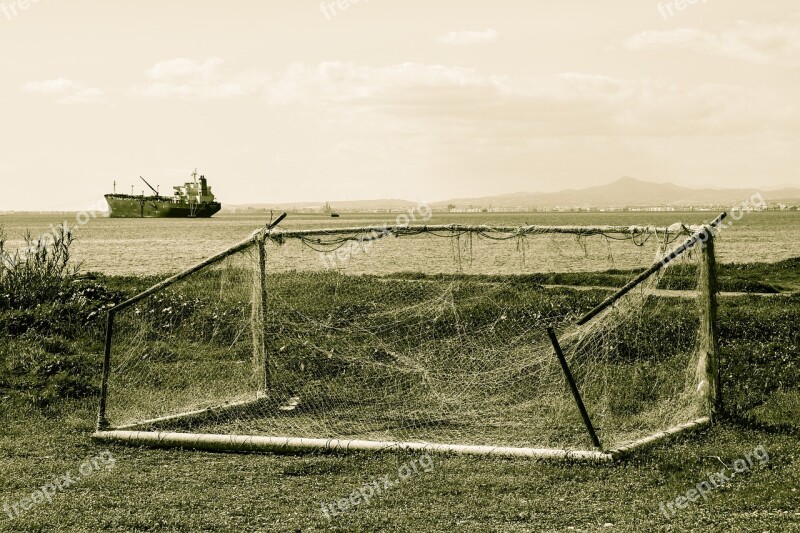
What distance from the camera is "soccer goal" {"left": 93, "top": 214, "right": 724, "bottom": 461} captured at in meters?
9.52

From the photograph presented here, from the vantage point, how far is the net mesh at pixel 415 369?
10023 millimetres

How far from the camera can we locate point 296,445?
30.3 ft

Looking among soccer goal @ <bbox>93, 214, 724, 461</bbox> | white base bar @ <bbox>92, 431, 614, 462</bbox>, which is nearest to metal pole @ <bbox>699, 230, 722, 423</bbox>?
soccer goal @ <bbox>93, 214, 724, 461</bbox>

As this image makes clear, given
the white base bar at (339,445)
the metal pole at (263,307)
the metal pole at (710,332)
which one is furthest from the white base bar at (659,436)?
the metal pole at (263,307)

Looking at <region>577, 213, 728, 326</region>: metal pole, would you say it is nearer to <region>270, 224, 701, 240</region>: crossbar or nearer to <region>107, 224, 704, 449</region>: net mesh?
<region>270, 224, 701, 240</region>: crossbar

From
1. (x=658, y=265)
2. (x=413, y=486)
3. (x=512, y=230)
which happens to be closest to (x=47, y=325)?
(x=512, y=230)

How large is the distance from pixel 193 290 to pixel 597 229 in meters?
12.4

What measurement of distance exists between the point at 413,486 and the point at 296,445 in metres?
1.87

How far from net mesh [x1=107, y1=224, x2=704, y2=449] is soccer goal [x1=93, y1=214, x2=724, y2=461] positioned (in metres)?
0.04

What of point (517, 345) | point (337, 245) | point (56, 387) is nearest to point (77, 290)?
point (56, 387)

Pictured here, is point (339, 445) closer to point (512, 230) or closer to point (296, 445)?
point (296, 445)

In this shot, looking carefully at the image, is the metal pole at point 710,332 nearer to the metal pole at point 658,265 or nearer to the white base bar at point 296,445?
the metal pole at point 658,265

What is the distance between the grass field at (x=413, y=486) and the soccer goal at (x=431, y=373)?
0.42 m

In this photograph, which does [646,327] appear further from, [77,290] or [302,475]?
[77,290]
